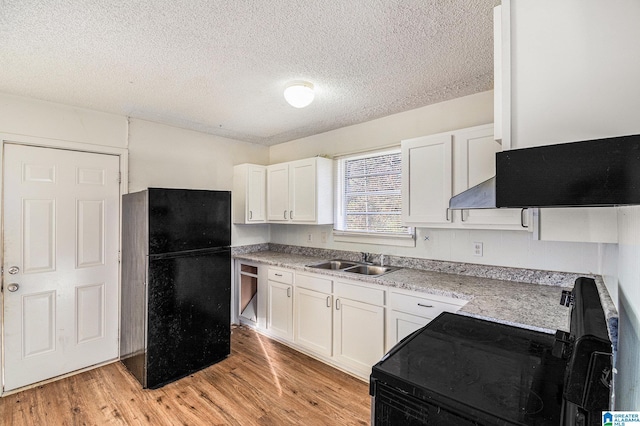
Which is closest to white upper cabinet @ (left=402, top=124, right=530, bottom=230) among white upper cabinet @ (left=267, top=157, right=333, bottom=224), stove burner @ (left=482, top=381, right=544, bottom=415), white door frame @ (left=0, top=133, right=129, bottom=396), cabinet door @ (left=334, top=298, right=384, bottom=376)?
cabinet door @ (left=334, top=298, right=384, bottom=376)

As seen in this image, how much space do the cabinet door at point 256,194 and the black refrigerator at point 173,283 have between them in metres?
0.80

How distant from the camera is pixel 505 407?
0.93 metres

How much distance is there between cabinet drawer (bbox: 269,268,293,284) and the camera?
321 cm

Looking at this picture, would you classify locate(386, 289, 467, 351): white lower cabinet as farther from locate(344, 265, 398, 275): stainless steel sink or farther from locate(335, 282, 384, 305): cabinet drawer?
locate(344, 265, 398, 275): stainless steel sink

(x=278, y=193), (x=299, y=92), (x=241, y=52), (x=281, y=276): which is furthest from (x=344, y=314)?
(x=241, y=52)

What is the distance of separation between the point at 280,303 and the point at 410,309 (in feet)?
5.11

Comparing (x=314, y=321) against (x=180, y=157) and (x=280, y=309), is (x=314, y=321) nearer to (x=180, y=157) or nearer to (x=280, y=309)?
(x=280, y=309)

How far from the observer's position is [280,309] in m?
3.33

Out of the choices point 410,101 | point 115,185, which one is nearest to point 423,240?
point 410,101

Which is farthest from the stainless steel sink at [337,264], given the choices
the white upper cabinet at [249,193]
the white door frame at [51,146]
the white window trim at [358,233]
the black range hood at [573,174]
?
the black range hood at [573,174]

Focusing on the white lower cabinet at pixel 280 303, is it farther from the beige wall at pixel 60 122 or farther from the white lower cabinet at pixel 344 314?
the beige wall at pixel 60 122

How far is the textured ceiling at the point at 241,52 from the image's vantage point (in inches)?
58.9

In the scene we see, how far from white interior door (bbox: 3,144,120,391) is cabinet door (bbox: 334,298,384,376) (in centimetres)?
229

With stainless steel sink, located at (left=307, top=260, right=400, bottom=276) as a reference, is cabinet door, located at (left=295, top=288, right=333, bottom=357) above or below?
below
